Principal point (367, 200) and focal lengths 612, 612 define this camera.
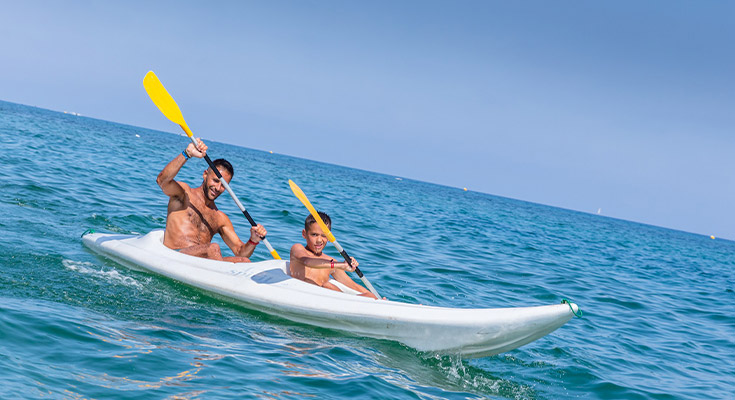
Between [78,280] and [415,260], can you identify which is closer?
[78,280]

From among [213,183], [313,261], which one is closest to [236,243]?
[213,183]

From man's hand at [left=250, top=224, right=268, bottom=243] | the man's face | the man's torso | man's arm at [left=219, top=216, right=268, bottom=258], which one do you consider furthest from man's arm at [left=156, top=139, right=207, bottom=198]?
man's hand at [left=250, top=224, right=268, bottom=243]

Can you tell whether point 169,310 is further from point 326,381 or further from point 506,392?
point 506,392

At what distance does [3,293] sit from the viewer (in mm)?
5113

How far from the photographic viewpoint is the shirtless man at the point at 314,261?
20.2ft

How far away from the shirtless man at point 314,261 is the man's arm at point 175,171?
4.55 feet

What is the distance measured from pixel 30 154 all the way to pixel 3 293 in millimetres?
13334

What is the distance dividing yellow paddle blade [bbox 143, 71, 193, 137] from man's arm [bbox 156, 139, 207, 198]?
1.12m

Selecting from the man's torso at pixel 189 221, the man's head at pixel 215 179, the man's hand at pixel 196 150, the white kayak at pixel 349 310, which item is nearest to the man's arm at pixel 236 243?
the man's torso at pixel 189 221

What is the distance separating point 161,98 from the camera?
7.66m

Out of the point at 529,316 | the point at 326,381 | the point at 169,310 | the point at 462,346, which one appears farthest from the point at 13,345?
the point at 529,316

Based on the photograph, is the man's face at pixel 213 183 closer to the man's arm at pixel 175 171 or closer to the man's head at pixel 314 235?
the man's arm at pixel 175 171

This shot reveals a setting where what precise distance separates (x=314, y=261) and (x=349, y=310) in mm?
704

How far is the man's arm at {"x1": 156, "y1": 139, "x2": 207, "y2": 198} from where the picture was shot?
20.7 feet
